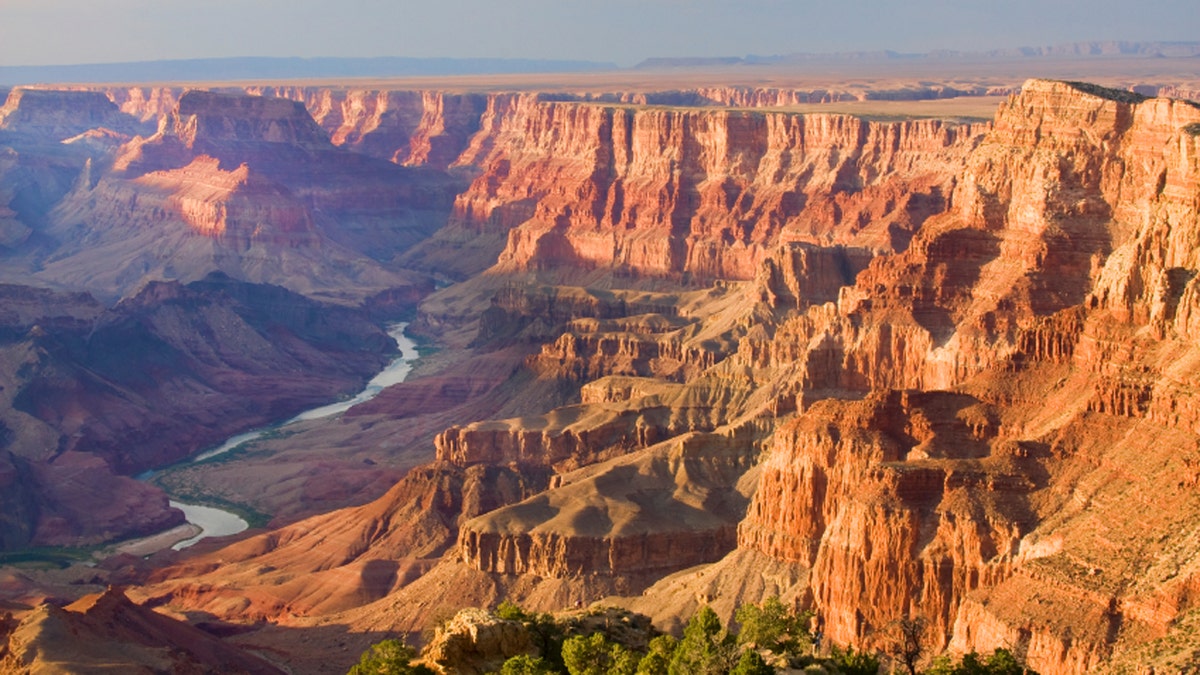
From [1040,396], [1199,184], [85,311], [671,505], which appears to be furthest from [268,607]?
[85,311]

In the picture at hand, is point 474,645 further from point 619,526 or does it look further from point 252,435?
point 252,435

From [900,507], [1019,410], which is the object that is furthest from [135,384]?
[900,507]

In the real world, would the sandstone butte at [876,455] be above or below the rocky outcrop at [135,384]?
above

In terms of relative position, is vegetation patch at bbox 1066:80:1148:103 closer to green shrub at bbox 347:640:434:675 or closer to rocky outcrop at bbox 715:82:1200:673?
rocky outcrop at bbox 715:82:1200:673

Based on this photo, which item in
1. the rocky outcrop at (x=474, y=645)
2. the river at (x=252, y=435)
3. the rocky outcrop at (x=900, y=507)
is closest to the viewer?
the rocky outcrop at (x=474, y=645)

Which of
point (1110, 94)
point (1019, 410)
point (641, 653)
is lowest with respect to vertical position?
point (641, 653)

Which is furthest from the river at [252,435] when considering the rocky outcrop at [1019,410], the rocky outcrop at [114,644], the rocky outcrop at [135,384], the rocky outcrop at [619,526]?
the rocky outcrop at [1019,410]

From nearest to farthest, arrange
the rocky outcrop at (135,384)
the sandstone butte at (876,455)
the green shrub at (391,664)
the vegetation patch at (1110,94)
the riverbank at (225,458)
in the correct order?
the green shrub at (391,664) → the sandstone butte at (876,455) → the vegetation patch at (1110,94) → the riverbank at (225,458) → the rocky outcrop at (135,384)

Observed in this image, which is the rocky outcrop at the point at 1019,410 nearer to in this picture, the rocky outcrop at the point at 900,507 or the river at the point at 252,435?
the rocky outcrop at the point at 900,507

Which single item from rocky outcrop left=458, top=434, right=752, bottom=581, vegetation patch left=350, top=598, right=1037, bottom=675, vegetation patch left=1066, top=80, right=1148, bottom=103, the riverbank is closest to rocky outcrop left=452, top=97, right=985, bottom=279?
the riverbank
